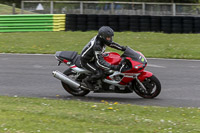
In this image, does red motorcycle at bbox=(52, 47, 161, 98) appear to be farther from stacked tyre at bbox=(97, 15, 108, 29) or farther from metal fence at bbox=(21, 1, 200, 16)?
metal fence at bbox=(21, 1, 200, 16)

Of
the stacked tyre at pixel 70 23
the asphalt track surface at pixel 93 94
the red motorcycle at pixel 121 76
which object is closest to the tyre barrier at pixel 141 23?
the stacked tyre at pixel 70 23

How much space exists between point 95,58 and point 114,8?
16650mm

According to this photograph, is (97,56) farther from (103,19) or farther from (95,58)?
(103,19)

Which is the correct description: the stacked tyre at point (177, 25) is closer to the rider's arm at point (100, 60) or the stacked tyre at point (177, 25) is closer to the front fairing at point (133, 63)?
the front fairing at point (133, 63)

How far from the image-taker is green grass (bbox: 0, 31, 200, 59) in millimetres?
16577

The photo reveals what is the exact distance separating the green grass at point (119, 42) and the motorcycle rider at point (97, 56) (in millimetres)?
6688

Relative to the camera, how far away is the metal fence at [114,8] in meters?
24.5

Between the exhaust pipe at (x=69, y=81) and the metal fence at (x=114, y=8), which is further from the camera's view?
the metal fence at (x=114, y=8)

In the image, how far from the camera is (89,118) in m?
6.98

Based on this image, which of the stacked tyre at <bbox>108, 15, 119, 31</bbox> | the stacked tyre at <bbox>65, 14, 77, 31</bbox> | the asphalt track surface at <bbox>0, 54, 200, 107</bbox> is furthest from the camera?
the stacked tyre at <bbox>65, 14, 77, 31</bbox>

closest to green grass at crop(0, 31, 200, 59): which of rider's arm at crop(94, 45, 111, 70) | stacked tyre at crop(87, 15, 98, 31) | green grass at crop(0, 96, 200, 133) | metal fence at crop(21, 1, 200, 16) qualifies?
stacked tyre at crop(87, 15, 98, 31)

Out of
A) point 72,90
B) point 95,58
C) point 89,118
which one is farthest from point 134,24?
point 89,118

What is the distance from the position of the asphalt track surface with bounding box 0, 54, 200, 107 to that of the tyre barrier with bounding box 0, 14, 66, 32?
811 centimetres

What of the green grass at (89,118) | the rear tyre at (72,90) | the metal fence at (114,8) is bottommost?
the green grass at (89,118)
